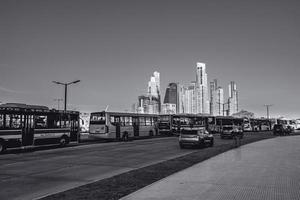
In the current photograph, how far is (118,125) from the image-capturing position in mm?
32406

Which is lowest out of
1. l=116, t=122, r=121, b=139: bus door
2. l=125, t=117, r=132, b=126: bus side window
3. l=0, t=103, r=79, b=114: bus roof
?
l=116, t=122, r=121, b=139: bus door

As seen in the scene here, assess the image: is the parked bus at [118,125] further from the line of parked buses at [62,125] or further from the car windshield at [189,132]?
the car windshield at [189,132]

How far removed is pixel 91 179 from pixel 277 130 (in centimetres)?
4643

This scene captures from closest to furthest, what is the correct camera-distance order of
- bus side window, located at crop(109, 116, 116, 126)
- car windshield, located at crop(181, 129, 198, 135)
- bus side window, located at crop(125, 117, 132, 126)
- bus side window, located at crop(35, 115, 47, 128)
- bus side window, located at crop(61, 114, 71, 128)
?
bus side window, located at crop(35, 115, 47, 128) → car windshield, located at crop(181, 129, 198, 135) → bus side window, located at crop(61, 114, 71, 128) → bus side window, located at crop(109, 116, 116, 126) → bus side window, located at crop(125, 117, 132, 126)

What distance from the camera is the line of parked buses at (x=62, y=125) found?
20.2 metres

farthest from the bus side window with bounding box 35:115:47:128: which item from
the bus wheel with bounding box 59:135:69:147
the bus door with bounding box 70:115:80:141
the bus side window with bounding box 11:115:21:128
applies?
the bus door with bounding box 70:115:80:141

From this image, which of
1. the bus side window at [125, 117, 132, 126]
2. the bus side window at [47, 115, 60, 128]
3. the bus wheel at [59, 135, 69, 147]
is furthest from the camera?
the bus side window at [125, 117, 132, 126]

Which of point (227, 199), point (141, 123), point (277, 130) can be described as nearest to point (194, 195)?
point (227, 199)

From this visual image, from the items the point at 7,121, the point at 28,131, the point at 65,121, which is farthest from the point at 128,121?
the point at 7,121

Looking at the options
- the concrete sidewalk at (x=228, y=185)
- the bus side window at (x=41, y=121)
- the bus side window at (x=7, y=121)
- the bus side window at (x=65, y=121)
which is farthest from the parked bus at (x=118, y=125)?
the concrete sidewalk at (x=228, y=185)

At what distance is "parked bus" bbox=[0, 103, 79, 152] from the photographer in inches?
780

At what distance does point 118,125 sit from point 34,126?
11.7 m

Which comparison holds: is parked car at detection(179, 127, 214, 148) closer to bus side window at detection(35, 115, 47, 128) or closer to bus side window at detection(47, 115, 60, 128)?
bus side window at detection(47, 115, 60, 128)

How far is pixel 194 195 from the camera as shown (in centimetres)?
732
